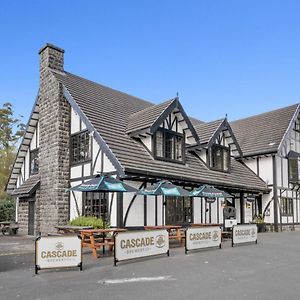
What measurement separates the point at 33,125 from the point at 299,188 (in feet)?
58.7

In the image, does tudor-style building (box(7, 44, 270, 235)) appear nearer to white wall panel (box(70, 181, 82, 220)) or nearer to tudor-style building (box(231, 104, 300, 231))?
white wall panel (box(70, 181, 82, 220))

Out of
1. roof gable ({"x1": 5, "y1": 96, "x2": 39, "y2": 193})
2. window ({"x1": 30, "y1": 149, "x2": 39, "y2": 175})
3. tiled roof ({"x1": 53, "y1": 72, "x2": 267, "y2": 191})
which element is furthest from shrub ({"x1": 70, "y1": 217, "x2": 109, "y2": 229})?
roof gable ({"x1": 5, "y1": 96, "x2": 39, "y2": 193})

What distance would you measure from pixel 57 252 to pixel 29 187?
38.4 feet

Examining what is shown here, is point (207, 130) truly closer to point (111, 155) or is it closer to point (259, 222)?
point (259, 222)

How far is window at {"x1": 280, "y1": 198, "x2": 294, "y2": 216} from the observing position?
2487 cm

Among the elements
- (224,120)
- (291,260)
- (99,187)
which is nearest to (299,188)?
(224,120)

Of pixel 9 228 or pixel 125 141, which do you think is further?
pixel 9 228

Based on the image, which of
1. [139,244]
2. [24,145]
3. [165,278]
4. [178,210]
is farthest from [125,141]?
[165,278]

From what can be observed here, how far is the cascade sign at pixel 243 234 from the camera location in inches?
588

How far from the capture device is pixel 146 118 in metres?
18.6

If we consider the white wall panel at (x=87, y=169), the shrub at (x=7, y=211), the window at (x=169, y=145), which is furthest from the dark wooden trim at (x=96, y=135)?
the shrub at (x=7, y=211)

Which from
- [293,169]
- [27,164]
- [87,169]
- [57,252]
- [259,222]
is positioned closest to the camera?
[57,252]

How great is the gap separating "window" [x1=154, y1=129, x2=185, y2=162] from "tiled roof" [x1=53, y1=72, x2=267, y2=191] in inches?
19.0

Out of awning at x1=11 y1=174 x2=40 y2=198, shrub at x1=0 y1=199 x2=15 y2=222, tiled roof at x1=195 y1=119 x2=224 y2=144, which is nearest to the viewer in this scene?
awning at x1=11 y1=174 x2=40 y2=198
